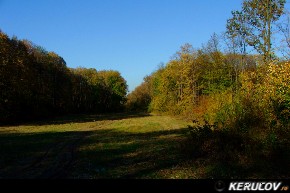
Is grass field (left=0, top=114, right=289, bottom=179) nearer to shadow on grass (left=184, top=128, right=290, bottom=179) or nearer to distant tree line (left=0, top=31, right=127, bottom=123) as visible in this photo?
Result: shadow on grass (left=184, top=128, right=290, bottom=179)

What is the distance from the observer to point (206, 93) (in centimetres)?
6750

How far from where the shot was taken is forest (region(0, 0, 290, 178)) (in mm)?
17688

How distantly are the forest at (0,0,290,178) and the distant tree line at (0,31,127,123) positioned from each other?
12 cm

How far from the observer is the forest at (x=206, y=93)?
17.7m

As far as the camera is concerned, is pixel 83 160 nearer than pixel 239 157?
No

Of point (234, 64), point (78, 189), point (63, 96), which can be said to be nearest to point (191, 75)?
point (234, 64)

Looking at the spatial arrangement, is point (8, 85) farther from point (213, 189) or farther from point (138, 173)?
point (213, 189)

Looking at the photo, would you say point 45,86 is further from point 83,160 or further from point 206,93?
point 83,160

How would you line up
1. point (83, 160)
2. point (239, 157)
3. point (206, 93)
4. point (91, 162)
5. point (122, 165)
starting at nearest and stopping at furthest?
point (239, 157) < point (122, 165) < point (91, 162) < point (83, 160) < point (206, 93)

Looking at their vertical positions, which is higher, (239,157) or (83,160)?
(239,157)

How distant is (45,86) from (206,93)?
115 ft

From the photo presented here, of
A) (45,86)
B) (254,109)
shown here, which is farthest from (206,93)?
(254,109)

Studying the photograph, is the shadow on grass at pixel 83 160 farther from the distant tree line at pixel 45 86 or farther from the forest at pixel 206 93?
the distant tree line at pixel 45 86

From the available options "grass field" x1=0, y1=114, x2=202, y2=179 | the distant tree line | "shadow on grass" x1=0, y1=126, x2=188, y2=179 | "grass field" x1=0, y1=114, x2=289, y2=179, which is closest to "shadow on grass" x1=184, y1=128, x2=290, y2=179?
"grass field" x1=0, y1=114, x2=289, y2=179
